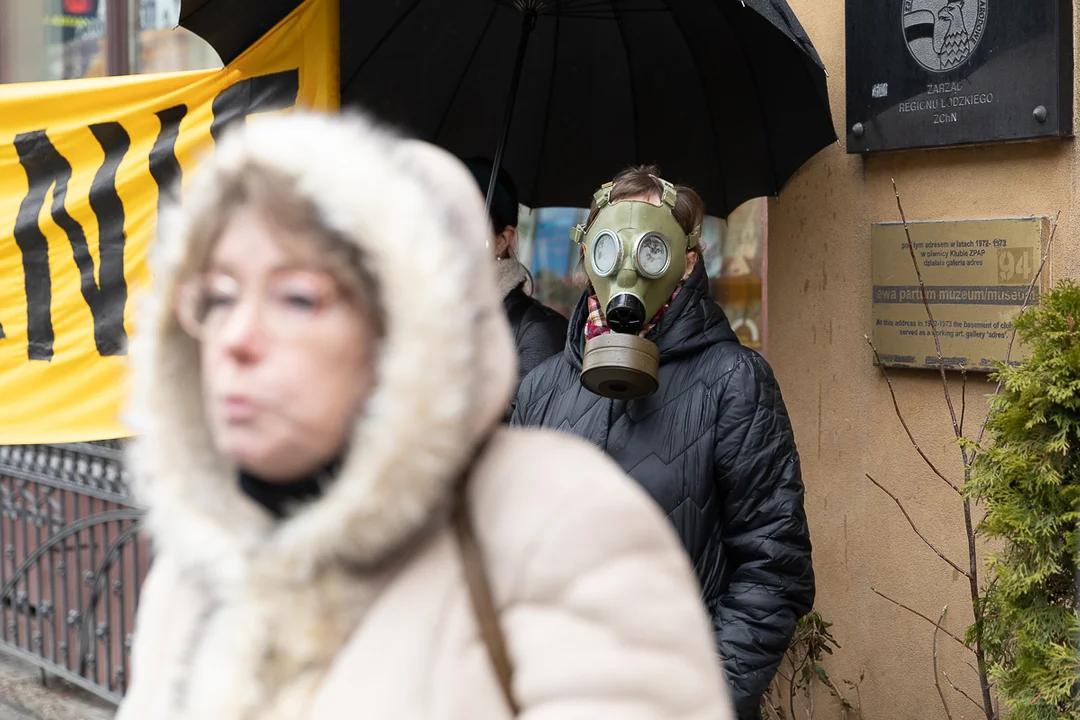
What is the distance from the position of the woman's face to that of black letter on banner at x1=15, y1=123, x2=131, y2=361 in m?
2.99

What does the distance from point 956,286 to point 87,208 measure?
2.89 metres

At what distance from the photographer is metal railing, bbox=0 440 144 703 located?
Answer: 5.50 metres

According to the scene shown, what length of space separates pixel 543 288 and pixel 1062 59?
2.89 m

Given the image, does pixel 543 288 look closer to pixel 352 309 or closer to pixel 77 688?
pixel 77 688

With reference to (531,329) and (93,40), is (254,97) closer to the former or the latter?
(531,329)

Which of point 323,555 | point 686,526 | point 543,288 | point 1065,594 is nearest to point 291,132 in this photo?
point 323,555

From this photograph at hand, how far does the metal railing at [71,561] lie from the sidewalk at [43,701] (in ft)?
0.30

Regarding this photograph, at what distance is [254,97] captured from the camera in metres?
3.78

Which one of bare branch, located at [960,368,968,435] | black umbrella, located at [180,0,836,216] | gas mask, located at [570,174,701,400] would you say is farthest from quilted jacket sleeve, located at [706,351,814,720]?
black umbrella, located at [180,0,836,216]

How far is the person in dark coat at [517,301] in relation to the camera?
3.74m

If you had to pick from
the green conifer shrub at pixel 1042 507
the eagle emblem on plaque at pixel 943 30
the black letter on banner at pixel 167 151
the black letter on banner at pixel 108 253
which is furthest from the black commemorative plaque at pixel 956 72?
the black letter on banner at pixel 108 253

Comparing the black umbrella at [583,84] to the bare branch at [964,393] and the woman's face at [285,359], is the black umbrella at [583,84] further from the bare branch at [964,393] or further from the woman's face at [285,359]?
the woman's face at [285,359]

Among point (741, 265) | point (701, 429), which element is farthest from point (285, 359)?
point (741, 265)

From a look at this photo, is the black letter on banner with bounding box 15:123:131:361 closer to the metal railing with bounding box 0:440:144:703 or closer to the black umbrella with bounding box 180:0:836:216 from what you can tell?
the black umbrella with bounding box 180:0:836:216
